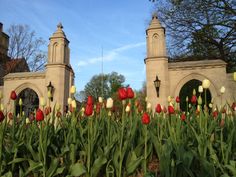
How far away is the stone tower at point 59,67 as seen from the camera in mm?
14602

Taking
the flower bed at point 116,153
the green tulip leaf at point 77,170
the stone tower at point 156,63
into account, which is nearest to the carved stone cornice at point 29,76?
the stone tower at point 156,63

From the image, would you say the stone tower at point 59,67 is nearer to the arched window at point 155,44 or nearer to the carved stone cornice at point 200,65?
the arched window at point 155,44

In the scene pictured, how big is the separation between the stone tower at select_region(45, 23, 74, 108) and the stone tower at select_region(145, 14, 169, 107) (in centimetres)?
495

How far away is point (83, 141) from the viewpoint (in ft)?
9.67

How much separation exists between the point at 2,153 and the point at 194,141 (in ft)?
7.45

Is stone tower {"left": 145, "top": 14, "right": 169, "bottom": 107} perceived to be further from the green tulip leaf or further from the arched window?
the green tulip leaf

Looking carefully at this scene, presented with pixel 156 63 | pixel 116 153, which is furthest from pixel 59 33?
pixel 116 153

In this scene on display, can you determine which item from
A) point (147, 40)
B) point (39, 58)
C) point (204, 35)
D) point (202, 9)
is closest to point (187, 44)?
point (204, 35)

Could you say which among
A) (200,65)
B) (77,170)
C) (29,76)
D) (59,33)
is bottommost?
(77,170)

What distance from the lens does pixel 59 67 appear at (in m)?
14.9

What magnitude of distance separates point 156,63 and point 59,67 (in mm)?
5735

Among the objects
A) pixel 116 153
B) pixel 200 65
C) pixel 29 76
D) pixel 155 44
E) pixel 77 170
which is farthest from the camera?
pixel 29 76

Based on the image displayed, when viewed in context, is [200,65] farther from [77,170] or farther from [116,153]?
[77,170]

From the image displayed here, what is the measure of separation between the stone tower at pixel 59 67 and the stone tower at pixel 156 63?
4.95 m
